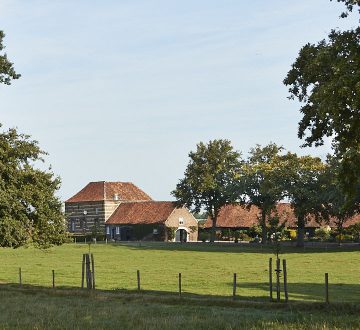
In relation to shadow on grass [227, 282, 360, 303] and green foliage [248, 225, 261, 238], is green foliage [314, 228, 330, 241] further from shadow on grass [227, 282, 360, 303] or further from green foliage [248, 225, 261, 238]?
shadow on grass [227, 282, 360, 303]

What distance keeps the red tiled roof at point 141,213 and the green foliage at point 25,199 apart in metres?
82.4

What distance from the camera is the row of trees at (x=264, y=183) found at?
8450 cm

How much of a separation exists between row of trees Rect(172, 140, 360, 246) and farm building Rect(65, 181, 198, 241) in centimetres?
824

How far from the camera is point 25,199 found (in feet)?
132

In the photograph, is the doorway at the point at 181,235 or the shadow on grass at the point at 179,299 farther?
the doorway at the point at 181,235

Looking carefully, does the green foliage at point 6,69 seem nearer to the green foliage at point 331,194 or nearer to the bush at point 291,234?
the green foliage at point 331,194

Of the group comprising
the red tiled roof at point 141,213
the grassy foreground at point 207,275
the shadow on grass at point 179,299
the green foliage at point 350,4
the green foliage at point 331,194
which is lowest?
the grassy foreground at point 207,275

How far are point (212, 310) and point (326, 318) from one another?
5.28m

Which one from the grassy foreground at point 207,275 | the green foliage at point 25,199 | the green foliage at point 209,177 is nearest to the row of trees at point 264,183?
the green foliage at point 209,177

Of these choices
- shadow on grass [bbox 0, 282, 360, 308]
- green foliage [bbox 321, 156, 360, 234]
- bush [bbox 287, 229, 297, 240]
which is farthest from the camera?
bush [bbox 287, 229, 297, 240]

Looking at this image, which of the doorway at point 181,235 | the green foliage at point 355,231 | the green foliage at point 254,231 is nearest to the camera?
the green foliage at point 355,231

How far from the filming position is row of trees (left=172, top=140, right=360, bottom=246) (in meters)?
84.5

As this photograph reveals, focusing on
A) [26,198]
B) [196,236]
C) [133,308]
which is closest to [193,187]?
[196,236]

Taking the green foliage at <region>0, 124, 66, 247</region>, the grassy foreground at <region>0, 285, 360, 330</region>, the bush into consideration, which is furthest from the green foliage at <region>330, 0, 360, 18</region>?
the bush
